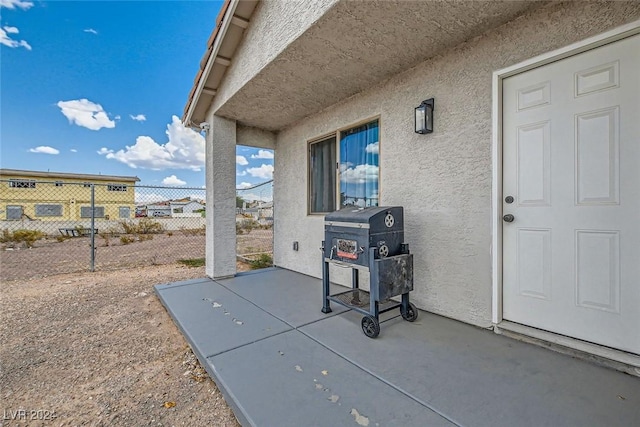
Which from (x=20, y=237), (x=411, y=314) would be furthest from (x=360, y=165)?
(x=20, y=237)

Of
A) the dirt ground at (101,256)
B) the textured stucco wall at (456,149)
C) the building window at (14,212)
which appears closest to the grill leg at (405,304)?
the textured stucco wall at (456,149)

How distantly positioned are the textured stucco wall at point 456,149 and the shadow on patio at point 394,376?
0.48 meters

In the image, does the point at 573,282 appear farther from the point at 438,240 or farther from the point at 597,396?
the point at 438,240

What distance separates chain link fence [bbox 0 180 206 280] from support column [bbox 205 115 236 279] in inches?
59.5

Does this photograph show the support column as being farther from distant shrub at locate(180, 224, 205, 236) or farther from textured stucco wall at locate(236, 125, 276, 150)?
distant shrub at locate(180, 224, 205, 236)

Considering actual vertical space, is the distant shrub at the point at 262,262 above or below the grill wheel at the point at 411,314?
below

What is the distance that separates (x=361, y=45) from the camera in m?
A: 2.63

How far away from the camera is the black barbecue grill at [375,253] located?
96.1 inches

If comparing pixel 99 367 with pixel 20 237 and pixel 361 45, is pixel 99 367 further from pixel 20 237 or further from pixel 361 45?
pixel 20 237

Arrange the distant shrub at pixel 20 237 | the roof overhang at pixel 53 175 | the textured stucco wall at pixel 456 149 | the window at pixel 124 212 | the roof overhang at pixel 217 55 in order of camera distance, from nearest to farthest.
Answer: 1. the textured stucco wall at pixel 456 149
2. the roof overhang at pixel 217 55
3. the distant shrub at pixel 20 237
4. the roof overhang at pixel 53 175
5. the window at pixel 124 212

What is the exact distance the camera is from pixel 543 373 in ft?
5.94

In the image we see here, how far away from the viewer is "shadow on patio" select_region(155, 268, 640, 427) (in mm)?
1446

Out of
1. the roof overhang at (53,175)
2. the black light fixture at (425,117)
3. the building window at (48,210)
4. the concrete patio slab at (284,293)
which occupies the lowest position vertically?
the concrete patio slab at (284,293)

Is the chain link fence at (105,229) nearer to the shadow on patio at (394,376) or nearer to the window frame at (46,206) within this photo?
the window frame at (46,206)
